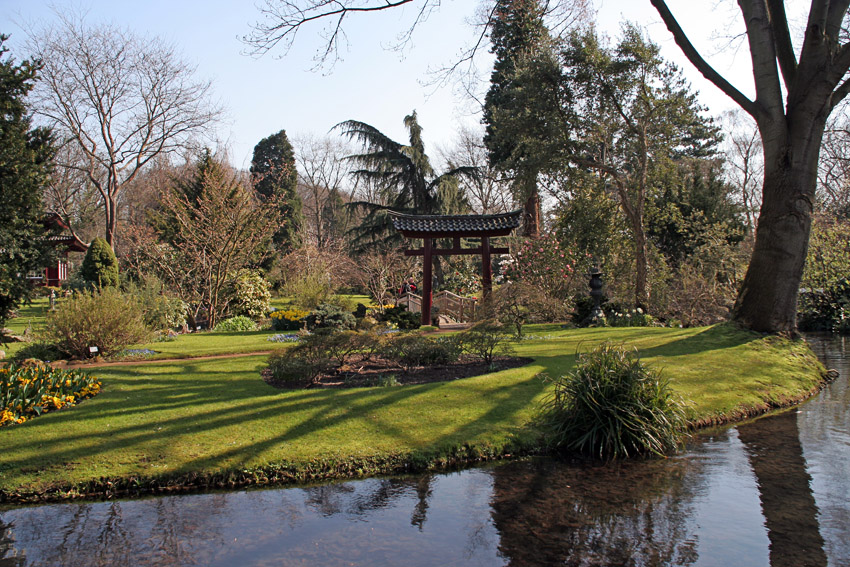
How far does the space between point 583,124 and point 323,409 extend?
1587 cm

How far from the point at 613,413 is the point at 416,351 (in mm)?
4005

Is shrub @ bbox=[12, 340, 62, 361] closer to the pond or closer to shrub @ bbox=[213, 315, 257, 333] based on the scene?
the pond

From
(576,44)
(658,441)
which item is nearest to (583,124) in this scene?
(576,44)

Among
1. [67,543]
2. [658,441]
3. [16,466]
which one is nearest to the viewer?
[67,543]

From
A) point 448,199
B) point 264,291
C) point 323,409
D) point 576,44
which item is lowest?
point 323,409

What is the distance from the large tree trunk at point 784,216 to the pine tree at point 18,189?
13.9m

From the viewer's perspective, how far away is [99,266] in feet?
80.7

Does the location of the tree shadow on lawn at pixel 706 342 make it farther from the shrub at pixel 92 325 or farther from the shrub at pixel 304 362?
the shrub at pixel 92 325

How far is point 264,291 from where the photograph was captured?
76.9 feet

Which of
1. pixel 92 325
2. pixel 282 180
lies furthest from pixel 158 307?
pixel 282 180

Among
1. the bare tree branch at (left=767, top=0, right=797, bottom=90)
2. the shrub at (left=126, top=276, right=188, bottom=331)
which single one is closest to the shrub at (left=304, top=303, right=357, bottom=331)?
the shrub at (left=126, top=276, right=188, bottom=331)

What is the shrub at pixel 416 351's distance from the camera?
9.95 m

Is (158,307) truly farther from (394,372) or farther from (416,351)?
(416,351)

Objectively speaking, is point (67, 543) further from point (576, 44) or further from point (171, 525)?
point (576, 44)
